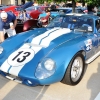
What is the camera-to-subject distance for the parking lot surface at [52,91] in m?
2.75

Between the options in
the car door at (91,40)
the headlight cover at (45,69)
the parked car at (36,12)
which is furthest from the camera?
the parked car at (36,12)

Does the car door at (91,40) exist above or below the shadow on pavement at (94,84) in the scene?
above

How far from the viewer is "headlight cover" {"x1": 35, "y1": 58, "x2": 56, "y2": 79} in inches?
103

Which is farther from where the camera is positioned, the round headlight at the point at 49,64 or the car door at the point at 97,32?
the car door at the point at 97,32

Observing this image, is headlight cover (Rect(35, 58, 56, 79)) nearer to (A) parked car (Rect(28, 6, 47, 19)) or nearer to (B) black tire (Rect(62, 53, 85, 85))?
(B) black tire (Rect(62, 53, 85, 85))

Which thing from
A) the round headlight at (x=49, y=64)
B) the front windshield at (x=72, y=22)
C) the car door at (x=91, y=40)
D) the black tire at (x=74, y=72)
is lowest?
the black tire at (x=74, y=72)

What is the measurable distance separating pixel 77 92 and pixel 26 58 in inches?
42.3

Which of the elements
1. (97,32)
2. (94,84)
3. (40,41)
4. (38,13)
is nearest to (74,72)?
(94,84)

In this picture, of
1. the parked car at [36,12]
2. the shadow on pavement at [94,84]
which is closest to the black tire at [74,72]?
the shadow on pavement at [94,84]

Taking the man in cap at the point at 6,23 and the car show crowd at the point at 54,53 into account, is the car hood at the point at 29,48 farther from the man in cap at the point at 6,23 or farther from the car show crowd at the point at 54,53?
the man in cap at the point at 6,23

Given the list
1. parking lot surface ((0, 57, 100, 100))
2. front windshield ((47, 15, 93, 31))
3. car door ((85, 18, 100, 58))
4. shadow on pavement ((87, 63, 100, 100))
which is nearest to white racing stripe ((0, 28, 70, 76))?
front windshield ((47, 15, 93, 31))

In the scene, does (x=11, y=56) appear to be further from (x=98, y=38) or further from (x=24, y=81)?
(x=98, y=38)

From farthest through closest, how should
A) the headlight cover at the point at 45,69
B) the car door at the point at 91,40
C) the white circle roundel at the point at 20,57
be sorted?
1. the car door at the point at 91,40
2. the white circle roundel at the point at 20,57
3. the headlight cover at the point at 45,69

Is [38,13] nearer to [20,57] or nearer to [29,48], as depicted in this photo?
[29,48]
